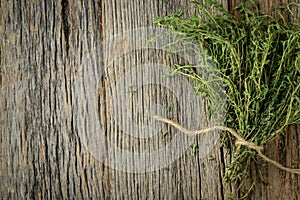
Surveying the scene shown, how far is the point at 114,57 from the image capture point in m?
1.73

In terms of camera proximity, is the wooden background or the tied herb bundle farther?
the wooden background

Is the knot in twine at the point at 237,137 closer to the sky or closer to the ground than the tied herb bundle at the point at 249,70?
closer to the ground

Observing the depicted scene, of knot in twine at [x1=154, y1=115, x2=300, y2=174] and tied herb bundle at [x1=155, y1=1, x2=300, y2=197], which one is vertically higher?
tied herb bundle at [x1=155, y1=1, x2=300, y2=197]

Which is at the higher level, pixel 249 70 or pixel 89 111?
pixel 249 70

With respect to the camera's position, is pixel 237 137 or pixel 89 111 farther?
pixel 89 111

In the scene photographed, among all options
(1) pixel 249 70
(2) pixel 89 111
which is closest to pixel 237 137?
(1) pixel 249 70

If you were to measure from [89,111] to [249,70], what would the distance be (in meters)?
0.55

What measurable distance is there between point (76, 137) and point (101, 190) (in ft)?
0.65

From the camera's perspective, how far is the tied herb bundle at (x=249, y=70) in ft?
5.19

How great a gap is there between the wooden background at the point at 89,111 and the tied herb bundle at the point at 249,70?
96 millimetres

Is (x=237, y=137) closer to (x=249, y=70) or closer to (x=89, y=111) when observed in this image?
(x=249, y=70)

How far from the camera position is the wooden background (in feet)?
5.66

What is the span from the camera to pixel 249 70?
1638 mm

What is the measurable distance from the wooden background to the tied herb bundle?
0.10 m
